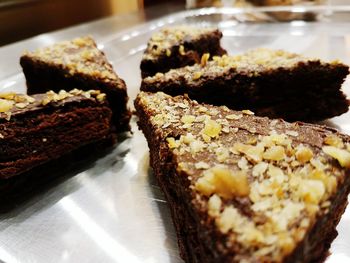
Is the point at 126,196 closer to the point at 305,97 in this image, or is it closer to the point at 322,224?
the point at 322,224

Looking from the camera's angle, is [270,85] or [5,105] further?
[270,85]

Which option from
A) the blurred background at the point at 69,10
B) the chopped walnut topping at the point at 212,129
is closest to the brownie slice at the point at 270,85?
the chopped walnut topping at the point at 212,129

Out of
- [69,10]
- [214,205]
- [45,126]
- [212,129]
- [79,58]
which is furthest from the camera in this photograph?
[69,10]

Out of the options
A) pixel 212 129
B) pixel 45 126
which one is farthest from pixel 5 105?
pixel 212 129

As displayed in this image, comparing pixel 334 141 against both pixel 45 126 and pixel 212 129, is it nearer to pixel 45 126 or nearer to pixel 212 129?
pixel 212 129

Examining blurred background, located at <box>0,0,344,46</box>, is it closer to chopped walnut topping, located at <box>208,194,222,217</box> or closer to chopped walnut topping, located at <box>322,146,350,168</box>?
chopped walnut topping, located at <box>322,146,350,168</box>

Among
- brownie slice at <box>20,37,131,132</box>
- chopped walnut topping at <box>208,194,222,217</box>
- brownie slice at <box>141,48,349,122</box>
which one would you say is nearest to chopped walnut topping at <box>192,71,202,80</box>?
brownie slice at <box>141,48,349,122</box>

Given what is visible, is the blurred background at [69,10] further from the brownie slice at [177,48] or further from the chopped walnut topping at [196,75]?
the chopped walnut topping at [196,75]
